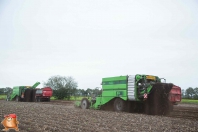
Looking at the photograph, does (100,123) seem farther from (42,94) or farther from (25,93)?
(25,93)

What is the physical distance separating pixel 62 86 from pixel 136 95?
36467 mm

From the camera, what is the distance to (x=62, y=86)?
49688 millimetres

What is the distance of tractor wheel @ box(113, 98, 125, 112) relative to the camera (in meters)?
16.1

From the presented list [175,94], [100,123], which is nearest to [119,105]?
[175,94]

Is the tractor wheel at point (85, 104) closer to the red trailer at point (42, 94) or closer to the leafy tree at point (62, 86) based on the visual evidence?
the red trailer at point (42, 94)

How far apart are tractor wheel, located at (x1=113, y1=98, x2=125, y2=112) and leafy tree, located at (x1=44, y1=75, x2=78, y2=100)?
3290cm

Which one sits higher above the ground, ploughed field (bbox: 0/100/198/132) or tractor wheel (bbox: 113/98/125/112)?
tractor wheel (bbox: 113/98/125/112)

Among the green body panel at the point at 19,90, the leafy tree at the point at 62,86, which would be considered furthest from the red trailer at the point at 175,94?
the leafy tree at the point at 62,86

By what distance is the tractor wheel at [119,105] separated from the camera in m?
16.1

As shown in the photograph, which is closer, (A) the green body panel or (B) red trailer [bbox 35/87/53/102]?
(B) red trailer [bbox 35/87/53/102]

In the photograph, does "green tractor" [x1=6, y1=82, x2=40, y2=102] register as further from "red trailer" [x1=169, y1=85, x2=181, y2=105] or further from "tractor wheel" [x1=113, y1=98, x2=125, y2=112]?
"red trailer" [x1=169, y1=85, x2=181, y2=105]

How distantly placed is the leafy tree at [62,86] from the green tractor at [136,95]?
100ft

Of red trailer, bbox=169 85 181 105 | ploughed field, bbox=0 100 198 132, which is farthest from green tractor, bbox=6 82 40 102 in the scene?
red trailer, bbox=169 85 181 105

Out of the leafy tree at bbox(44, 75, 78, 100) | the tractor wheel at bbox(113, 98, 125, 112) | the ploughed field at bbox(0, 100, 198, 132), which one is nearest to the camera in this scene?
the ploughed field at bbox(0, 100, 198, 132)
